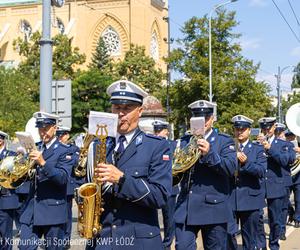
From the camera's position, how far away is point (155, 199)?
416 cm

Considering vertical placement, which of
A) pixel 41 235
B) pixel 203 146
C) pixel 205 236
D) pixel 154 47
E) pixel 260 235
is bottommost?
pixel 260 235

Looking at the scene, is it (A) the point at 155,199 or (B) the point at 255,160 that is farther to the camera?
(B) the point at 255,160

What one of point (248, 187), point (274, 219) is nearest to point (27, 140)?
point (248, 187)

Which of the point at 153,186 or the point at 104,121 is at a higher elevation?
the point at 104,121

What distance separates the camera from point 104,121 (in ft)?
13.3

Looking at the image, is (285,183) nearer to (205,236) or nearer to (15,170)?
(205,236)

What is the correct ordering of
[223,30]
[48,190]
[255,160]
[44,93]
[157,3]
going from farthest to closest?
[157,3] < [223,30] < [44,93] < [255,160] < [48,190]

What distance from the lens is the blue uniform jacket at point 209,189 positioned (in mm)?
6281

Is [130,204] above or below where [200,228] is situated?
above

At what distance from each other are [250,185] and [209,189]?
204 centimetres

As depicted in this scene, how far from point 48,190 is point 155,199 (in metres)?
3.13

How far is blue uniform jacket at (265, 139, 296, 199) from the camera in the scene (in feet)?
31.6

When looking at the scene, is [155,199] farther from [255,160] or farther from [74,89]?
[74,89]

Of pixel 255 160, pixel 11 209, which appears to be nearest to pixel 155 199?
pixel 255 160
